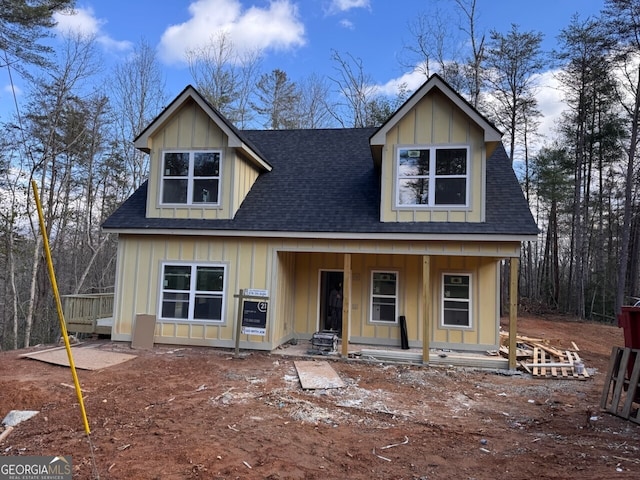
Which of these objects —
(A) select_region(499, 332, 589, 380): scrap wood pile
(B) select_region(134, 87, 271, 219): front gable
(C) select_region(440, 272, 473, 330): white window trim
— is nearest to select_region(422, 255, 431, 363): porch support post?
(C) select_region(440, 272, 473, 330): white window trim

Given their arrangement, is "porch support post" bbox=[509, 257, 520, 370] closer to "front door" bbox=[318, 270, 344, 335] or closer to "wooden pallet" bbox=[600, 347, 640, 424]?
"wooden pallet" bbox=[600, 347, 640, 424]

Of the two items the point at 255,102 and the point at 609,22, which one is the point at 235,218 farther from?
the point at 609,22

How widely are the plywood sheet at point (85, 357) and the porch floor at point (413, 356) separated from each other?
3.43m

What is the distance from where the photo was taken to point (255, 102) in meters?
23.6

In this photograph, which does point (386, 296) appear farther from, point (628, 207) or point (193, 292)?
point (628, 207)

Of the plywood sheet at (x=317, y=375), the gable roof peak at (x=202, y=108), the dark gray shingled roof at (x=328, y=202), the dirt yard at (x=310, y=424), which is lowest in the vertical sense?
the dirt yard at (x=310, y=424)

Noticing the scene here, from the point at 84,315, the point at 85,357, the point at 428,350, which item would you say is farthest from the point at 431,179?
the point at 84,315

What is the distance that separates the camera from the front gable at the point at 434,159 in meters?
9.12

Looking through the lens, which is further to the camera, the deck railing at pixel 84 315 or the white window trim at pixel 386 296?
the white window trim at pixel 386 296

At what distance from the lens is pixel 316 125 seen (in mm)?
23562

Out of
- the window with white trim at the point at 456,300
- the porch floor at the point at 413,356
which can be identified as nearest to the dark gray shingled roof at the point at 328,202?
the window with white trim at the point at 456,300

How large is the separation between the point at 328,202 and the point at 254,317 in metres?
3.48

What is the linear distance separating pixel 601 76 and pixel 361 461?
2249cm

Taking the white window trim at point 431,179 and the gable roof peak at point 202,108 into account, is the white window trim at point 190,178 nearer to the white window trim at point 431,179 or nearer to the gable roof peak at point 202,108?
the gable roof peak at point 202,108
